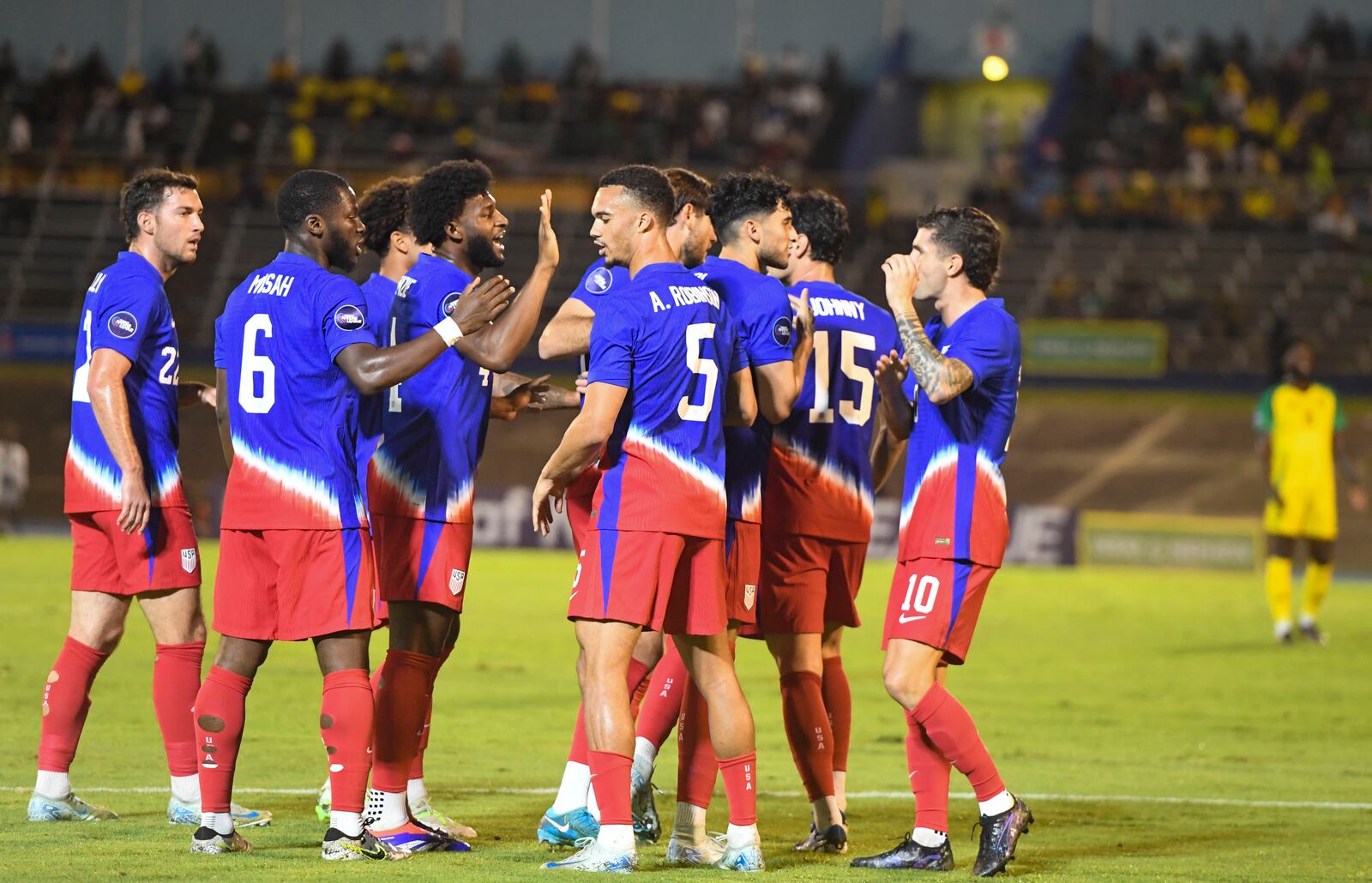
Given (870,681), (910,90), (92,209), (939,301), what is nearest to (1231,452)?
(910,90)

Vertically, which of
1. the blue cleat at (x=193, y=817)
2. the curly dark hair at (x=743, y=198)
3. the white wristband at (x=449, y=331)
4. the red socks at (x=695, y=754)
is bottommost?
the blue cleat at (x=193, y=817)

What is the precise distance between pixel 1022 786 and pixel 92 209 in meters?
27.9

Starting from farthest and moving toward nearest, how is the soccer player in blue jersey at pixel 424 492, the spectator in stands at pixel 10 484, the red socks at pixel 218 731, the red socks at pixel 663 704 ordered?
the spectator in stands at pixel 10 484 → the red socks at pixel 663 704 → the soccer player in blue jersey at pixel 424 492 → the red socks at pixel 218 731

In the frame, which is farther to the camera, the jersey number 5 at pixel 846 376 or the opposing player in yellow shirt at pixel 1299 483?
the opposing player in yellow shirt at pixel 1299 483

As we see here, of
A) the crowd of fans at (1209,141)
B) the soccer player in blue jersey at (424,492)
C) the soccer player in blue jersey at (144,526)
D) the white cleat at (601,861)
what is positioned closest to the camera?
the white cleat at (601,861)

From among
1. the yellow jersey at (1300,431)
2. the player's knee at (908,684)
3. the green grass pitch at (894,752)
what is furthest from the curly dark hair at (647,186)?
the yellow jersey at (1300,431)

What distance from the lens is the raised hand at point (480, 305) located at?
6562 millimetres

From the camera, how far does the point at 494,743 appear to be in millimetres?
10094

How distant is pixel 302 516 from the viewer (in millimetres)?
6492

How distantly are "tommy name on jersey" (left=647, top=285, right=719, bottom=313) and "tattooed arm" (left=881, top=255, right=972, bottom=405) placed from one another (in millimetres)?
687

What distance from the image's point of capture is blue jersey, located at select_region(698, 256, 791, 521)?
689 centimetres

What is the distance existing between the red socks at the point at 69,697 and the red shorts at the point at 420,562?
1.31 m

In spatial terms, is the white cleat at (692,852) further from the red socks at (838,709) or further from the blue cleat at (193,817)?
the blue cleat at (193,817)

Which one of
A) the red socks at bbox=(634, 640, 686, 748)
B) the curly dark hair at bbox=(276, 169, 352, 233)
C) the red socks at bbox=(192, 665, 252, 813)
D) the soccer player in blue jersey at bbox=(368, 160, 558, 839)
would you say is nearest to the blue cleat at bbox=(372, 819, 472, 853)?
the soccer player in blue jersey at bbox=(368, 160, 558, 839)
